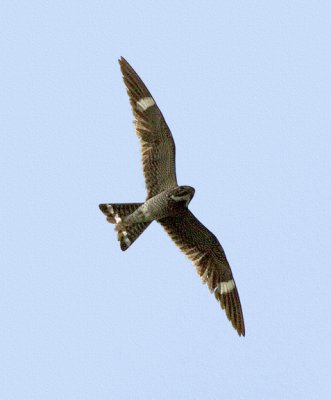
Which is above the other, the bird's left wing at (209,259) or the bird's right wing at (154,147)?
the bird's right wing at (154,147)

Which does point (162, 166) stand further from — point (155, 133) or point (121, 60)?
point (121, 60)

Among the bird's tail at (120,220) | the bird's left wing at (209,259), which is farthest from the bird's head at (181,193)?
the bird's left wing at (209,259)

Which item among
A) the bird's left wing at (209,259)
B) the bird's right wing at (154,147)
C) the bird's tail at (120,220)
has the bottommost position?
the bird's left wing at (209,259)

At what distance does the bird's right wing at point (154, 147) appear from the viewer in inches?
450

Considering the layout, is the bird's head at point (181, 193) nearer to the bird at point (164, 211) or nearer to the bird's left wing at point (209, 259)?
the bird at point (164, 211)

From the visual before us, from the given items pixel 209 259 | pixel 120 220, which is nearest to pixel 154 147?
pixel 120 220

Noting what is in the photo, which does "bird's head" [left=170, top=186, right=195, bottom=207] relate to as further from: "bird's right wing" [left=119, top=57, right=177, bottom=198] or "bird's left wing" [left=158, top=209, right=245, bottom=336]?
"bird's left wing" [left=158, top=209, right=245, bottom=336]

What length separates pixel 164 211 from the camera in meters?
11.2

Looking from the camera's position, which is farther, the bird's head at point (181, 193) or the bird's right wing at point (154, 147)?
the bird's right wing at point (154, 147)

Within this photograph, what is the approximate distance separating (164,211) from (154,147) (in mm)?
917

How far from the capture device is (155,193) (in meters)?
11.4

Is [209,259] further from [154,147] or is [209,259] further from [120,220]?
[154,147]

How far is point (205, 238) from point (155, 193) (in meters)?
1.03

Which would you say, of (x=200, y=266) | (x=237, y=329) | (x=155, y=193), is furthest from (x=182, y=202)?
(x=237, y=329)
